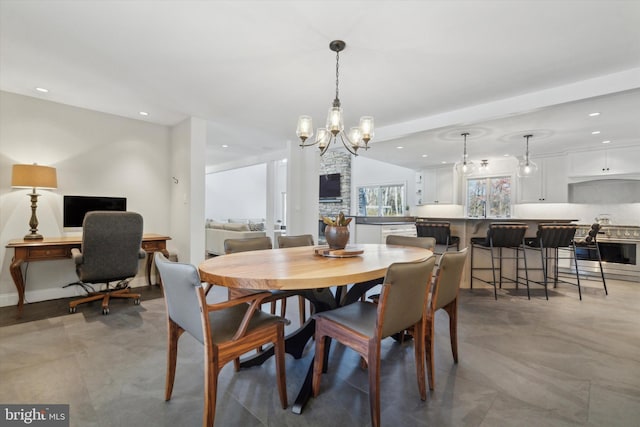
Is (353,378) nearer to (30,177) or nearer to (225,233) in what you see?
(30,177)

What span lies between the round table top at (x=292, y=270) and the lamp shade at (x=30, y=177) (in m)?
2.72

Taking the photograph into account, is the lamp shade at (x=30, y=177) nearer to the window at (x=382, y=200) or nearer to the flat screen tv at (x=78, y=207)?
the flat screen tv at (x=78, y=207)

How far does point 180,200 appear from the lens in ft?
13.9

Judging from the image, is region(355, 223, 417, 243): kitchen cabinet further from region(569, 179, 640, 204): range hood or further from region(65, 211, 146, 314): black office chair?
region(65, 211, 146, 314): black office chair

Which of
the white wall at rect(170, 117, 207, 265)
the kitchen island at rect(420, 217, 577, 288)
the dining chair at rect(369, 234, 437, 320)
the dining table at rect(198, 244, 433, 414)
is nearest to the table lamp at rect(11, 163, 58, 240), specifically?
the white wall at rect(170, 117, 207, 265)

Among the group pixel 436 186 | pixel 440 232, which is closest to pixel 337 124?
pixel 440 232

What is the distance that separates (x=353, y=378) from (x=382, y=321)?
Answer: 0.72m

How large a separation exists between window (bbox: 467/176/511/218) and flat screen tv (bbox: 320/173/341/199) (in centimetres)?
388

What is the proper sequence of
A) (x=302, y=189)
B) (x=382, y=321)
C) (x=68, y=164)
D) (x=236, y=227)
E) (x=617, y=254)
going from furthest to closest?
(x=236, y=227) < (x=302, y=189) < (x=617, y=254) < (x=68, y=164) < (x=382, y=321)

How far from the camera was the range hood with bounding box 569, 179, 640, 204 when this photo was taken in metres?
5.21

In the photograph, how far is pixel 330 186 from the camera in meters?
9.71

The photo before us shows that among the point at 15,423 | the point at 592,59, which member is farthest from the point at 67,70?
the point at 592,59

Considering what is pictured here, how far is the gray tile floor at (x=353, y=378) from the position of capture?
154 centimetres

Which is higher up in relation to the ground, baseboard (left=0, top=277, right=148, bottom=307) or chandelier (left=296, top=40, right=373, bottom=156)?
chandelier (left=296, top=40, right=373, bottom=156)
